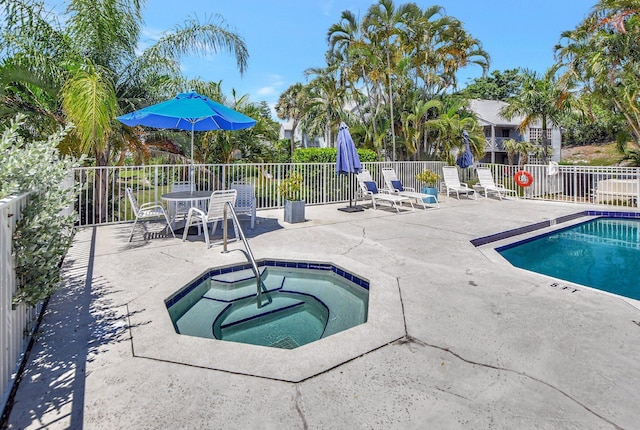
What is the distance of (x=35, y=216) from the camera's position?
97.1 inches

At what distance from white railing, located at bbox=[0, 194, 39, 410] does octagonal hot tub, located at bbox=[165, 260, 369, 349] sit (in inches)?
44.4

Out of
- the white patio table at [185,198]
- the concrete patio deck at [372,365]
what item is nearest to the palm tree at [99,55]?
the white patio table at [185,198]

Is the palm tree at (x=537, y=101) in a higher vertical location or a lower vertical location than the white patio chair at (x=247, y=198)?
higher

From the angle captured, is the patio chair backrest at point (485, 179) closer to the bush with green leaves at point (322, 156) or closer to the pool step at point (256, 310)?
the bush with green leaves at point (322, 156)

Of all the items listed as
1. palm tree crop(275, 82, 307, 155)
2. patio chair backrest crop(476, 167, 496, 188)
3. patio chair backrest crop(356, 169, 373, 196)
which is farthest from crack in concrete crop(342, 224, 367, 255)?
palm tree crop(275, 82, 307, 155)

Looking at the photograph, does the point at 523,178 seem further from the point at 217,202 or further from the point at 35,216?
the point at 35,216

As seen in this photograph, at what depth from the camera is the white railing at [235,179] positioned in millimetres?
7883

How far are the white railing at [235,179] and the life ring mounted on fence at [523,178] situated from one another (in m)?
3.80

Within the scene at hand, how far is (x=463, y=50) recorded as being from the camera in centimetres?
1515

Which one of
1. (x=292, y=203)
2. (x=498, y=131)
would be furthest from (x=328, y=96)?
(x=498, y=131)

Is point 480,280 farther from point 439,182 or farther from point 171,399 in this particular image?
point 439,182

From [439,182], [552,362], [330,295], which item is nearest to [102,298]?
[330,295]

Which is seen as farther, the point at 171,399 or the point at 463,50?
the point at 463,50

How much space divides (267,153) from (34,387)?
1165 cm
